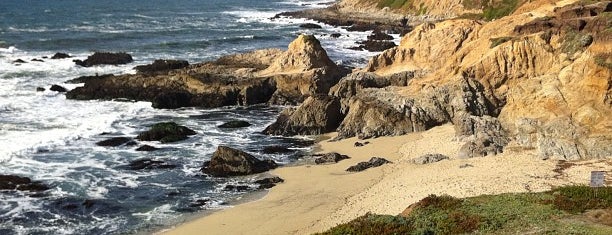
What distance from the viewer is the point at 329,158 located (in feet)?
108

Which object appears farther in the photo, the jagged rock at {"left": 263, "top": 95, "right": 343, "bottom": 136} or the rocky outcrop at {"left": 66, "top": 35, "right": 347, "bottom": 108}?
the rocky outcrop at {"left": 66, "top": 35, "right": 347, "bottom": 108}

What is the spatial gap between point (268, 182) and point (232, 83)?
19.7 meters

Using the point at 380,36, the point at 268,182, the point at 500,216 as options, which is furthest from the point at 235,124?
the point at 380,36

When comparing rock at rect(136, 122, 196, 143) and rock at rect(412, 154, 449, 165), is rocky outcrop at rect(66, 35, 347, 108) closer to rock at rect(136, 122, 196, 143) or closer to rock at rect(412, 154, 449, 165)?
rock at rect(136, 122, 196, 143)

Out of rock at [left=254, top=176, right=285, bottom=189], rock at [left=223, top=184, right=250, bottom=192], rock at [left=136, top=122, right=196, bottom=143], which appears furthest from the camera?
rock at [left=136, top=122, right=196, bottom=143]

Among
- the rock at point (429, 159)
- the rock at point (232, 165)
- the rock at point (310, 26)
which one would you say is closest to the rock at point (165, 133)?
the rock at point (232, 165)

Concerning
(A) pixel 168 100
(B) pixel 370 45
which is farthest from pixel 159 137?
(B) pixel 370 45

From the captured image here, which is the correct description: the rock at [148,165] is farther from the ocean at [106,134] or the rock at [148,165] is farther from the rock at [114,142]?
the rock at [114,142]

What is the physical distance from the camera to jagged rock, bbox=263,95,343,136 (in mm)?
38688

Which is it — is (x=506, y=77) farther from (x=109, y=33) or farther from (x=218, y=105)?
(x=109, y=33)

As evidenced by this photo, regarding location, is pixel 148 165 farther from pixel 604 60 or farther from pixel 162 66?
pixel 162 66

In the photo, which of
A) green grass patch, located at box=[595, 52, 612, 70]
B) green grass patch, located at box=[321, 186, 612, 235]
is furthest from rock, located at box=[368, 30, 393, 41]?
green grass patch, located at box=[321, 186, 612, 235]

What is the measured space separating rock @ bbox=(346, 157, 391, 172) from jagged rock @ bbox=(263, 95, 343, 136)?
697 centimetres

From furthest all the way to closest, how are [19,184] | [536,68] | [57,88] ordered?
[57,88], [536,68], [19,184]
